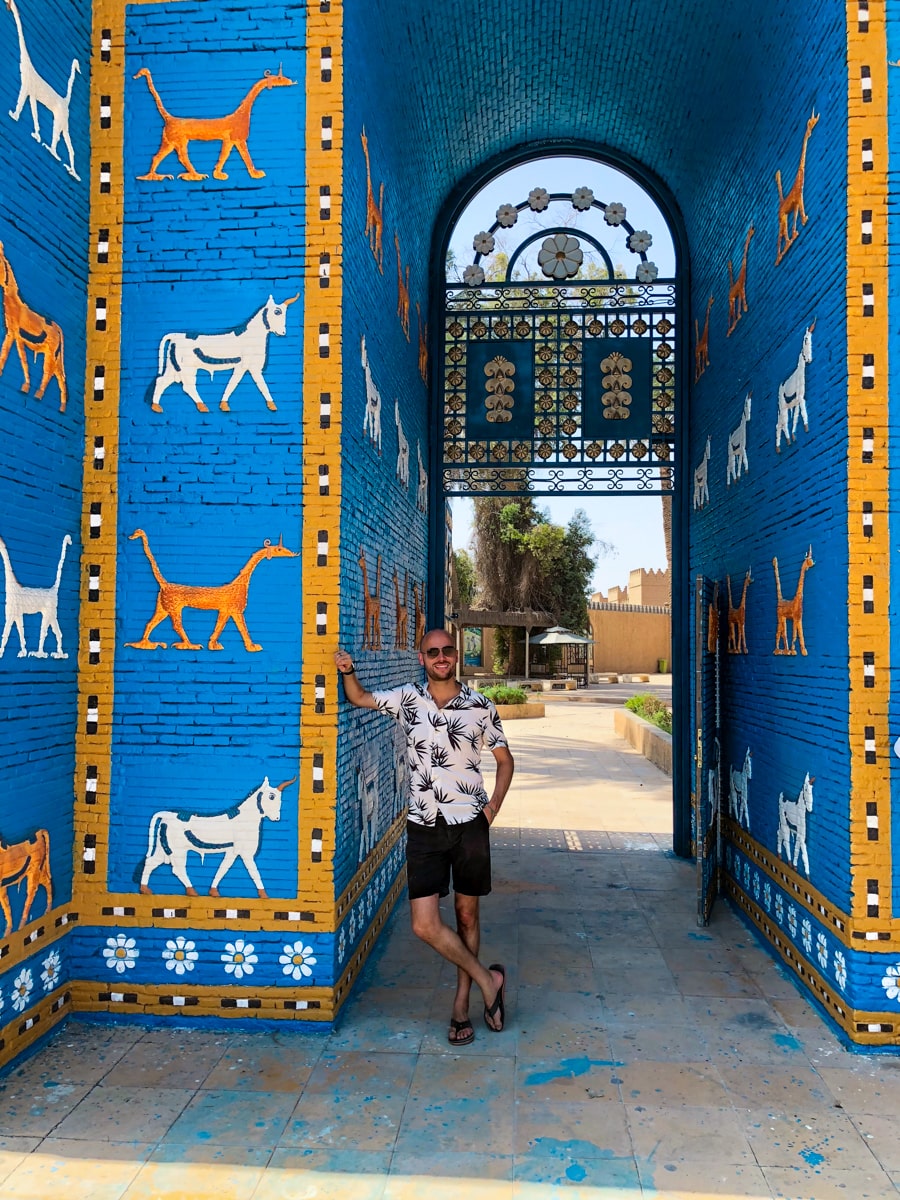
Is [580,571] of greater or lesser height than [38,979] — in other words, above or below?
above

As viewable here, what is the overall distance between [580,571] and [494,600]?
399 centimetres

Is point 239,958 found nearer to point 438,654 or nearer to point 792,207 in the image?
point 438,654

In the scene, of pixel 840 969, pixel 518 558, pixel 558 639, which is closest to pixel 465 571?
pixel 518 558

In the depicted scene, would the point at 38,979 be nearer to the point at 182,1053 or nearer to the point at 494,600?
the point at 182,1053

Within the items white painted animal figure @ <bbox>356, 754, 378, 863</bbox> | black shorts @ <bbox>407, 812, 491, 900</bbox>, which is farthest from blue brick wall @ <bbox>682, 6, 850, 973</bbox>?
white painted animal figure @ <bbox>356, 754, 378, 863</bbox>

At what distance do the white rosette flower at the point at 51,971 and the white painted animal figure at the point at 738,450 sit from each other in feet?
16.7

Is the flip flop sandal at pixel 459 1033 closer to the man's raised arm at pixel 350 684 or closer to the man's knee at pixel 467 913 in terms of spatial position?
the man's knee at pixel 467 913

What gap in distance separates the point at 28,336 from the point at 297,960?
124 inches

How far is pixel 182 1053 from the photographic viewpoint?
399cm

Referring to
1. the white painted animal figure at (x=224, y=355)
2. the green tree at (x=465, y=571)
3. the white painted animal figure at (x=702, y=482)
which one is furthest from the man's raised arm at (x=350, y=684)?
the green tree at (x=465, y=571)

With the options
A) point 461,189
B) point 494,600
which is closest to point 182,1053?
point 461,189

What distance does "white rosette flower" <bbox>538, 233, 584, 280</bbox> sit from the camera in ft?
27.2

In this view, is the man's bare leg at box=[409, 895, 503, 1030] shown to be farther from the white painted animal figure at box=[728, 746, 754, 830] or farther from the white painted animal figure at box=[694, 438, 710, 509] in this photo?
the white painted animal figure at box=[694, 438, 710, 509]

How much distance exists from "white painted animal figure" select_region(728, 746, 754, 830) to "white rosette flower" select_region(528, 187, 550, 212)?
209 inches
